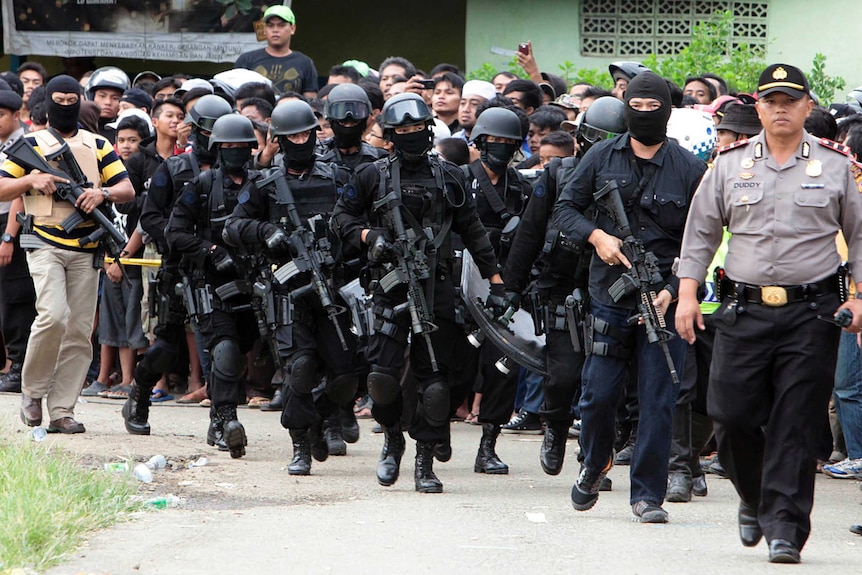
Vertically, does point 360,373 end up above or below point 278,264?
below

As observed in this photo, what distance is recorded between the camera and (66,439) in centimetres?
926

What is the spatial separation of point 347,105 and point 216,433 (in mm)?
2236

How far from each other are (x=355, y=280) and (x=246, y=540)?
2762mm

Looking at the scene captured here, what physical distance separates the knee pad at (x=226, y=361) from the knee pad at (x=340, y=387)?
69 cm

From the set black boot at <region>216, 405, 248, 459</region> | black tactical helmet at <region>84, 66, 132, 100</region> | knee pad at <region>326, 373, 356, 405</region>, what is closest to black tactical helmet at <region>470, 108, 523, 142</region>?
knee pad at <region>326, 373, 356, 405</region>

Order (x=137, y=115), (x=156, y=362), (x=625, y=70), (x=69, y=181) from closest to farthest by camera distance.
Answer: (x=69, y=181) < (x=156, y=362) < (x=625, y=70) < (x=137, y=115)

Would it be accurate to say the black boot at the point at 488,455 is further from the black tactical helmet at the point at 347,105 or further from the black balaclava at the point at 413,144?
the black tactical helmet at the point at 347,105

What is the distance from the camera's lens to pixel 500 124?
8.68 metres

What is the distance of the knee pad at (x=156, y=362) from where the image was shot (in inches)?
375

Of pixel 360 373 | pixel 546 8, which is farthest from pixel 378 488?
pixel 546 8

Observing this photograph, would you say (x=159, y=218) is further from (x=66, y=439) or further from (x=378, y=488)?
(x=378, y=488)

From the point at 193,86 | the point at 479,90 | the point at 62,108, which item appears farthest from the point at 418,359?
the point at 193,86

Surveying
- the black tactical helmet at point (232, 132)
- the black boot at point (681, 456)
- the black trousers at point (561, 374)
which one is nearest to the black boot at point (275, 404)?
the black tactical helmet at point (232, 132)

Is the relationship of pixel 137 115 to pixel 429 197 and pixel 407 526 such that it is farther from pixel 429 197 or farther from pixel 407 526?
pixel 407 526
